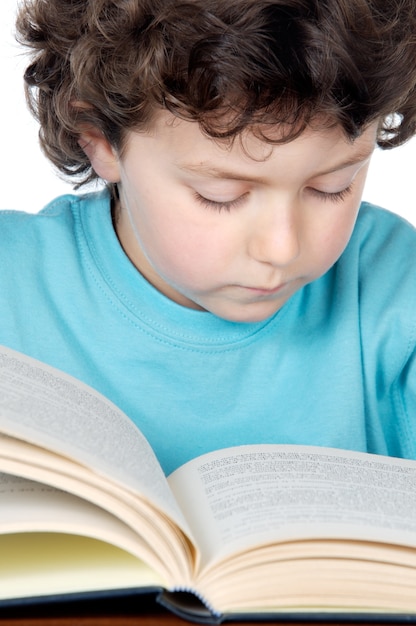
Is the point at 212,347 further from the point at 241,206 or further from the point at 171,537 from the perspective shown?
the point at 171,537

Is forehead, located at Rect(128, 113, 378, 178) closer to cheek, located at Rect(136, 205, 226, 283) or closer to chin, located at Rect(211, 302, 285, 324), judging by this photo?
cheek, located at Rect(136, 205, 226, 283)

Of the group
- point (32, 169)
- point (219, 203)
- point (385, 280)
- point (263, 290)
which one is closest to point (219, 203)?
point (219, 203)

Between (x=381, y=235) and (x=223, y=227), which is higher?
(x=381, y=235)

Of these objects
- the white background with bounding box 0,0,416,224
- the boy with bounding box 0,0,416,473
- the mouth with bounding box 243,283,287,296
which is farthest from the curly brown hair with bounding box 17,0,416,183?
the white background with bounding box 0,0,416,224

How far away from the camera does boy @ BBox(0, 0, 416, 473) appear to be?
852 mm

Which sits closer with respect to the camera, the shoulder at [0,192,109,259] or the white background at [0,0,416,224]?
the shoulder at [0,192,109,259]

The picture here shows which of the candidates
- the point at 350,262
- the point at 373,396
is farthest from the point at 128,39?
the point at 373,396

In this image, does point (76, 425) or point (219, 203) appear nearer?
point (76, 425)

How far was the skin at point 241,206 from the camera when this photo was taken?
2.87ft

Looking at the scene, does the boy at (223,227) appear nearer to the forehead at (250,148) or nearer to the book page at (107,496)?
the forehead at (250,148)

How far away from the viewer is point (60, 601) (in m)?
0.63

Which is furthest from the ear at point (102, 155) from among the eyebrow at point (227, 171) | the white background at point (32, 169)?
the white background at point (32, 169)

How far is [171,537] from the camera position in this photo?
0.64 meters

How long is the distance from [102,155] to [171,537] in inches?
23.4
